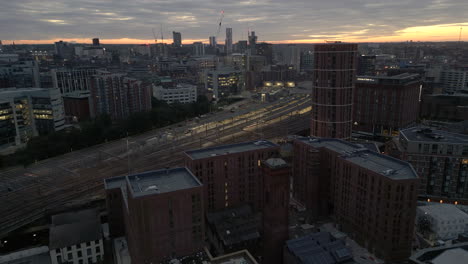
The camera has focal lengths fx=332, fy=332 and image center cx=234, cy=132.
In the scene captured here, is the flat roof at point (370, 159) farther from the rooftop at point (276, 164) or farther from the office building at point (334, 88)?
the office building at point (334, 88)

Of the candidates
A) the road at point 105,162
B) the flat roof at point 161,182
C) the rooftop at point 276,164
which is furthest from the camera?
the road at point 105,162

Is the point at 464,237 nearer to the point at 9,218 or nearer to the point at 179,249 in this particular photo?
the point at 179,249

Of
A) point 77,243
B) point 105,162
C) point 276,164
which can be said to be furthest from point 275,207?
point 105,162

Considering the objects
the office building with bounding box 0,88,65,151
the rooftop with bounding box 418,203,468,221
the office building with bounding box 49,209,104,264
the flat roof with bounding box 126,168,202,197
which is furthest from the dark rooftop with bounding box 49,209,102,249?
the office building with bounding box 0,88,65,151

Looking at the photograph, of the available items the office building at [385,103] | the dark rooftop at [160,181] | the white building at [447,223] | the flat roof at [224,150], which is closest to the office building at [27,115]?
the flat roof at [224,150]

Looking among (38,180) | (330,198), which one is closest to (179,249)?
(330,198)

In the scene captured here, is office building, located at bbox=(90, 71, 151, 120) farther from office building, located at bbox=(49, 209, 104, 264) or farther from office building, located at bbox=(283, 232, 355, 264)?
office building, located at bbox=(283, 232, 355, 264)
